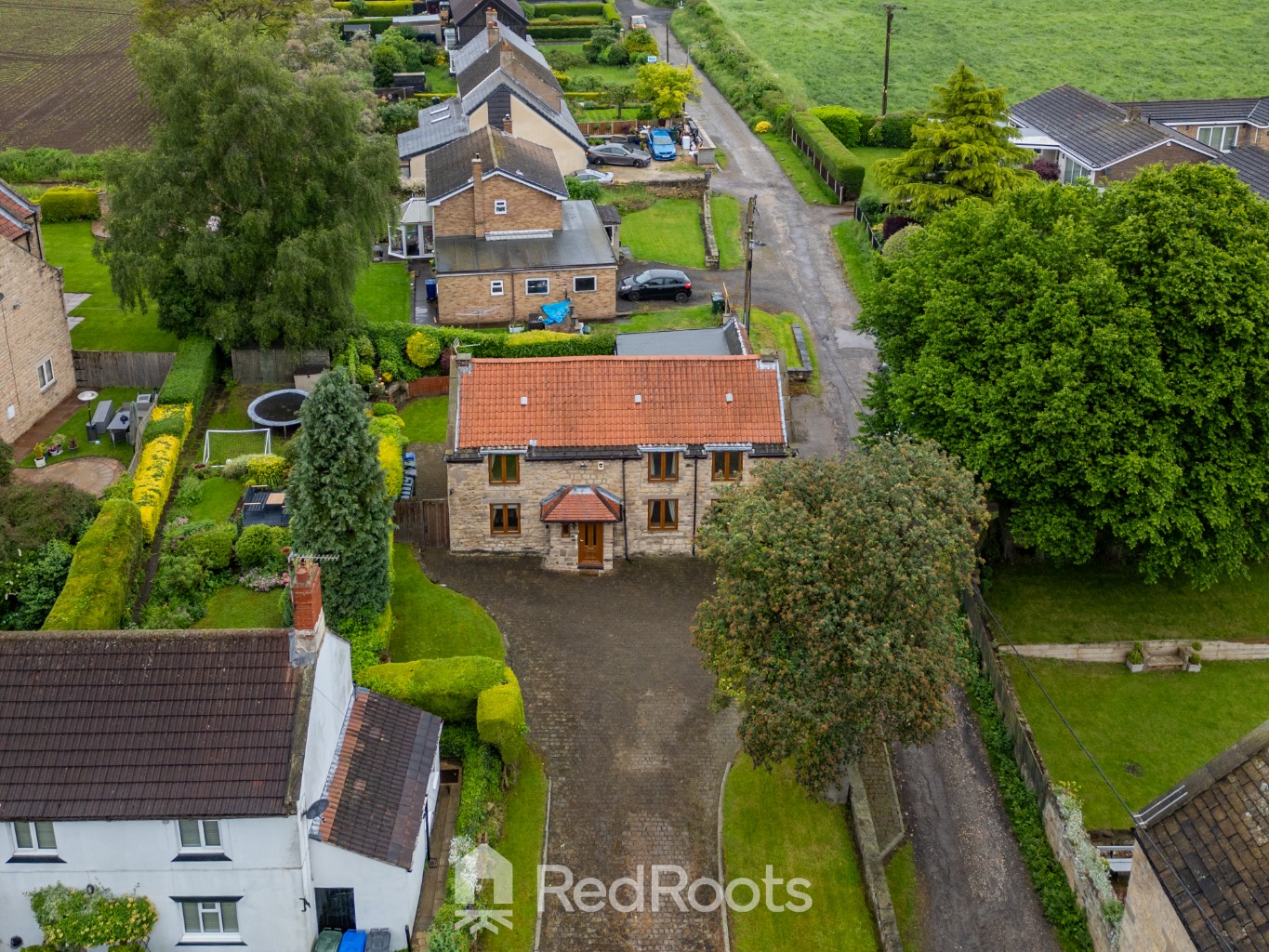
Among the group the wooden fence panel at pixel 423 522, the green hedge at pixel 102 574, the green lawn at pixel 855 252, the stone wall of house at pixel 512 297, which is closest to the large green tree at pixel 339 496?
the green hedge at pixel 102 574

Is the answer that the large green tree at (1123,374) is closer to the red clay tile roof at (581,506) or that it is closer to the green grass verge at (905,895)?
the red clay tile roof at (581,506)

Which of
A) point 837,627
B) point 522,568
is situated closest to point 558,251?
point 522,568

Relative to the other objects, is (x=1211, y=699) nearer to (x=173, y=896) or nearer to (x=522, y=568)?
(x=522, y=568)

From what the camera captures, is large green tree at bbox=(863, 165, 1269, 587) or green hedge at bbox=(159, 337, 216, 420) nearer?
large green tree at bbox=(863, 165, 1269, 587)

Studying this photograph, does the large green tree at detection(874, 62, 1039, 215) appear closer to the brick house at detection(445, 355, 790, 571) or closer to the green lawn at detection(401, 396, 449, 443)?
the brick house at detection(445, 355, 790, 571)

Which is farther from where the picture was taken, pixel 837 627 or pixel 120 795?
pixel 837 627

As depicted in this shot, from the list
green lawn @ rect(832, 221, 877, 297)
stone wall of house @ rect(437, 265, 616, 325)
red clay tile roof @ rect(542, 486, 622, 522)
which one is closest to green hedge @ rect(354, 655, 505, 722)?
red clay tile roof @ rect(542, 486, 622, 522)
